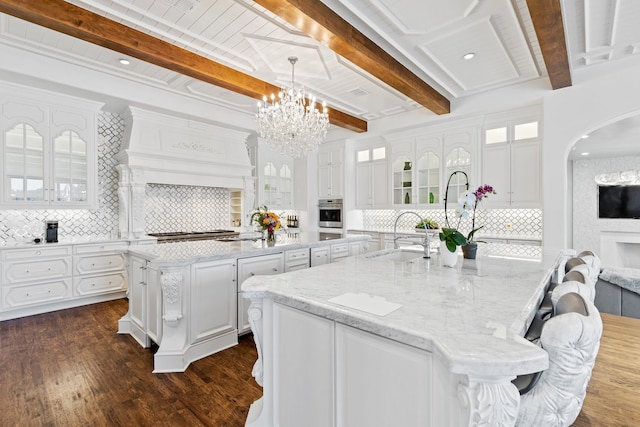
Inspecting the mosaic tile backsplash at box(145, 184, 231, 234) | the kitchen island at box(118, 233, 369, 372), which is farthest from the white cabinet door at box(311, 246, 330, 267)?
the mosaic tile backsplash at box(145, 184, 231, 234)

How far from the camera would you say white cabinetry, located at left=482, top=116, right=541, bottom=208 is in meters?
4.58

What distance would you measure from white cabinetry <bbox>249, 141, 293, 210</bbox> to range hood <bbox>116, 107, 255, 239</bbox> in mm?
462

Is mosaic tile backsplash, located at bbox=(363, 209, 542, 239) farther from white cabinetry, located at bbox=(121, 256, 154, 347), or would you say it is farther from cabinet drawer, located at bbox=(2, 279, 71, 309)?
cabinet drawer, located at bbox=(2, 279, 71, 309)

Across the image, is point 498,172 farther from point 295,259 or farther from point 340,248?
point 295,259

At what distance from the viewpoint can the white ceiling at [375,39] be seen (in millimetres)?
2752

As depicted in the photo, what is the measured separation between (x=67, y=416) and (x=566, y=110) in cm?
589

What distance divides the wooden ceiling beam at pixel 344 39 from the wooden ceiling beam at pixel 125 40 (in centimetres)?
161

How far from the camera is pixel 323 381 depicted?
55.9 inches

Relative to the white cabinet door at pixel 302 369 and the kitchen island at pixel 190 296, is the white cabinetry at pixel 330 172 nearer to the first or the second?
the kitchen island at pixel 190 296

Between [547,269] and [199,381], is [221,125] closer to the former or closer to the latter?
[199,381]

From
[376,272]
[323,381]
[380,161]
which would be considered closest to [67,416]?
[323,381]

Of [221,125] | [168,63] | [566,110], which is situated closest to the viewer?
[168,63]

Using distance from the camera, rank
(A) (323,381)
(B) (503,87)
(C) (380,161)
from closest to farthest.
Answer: (A) (323,381) < (B) (503,87) < (C) (380,161)

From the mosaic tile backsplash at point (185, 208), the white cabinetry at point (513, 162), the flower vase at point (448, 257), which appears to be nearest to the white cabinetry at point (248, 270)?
the flower vase at point (448, 257)
